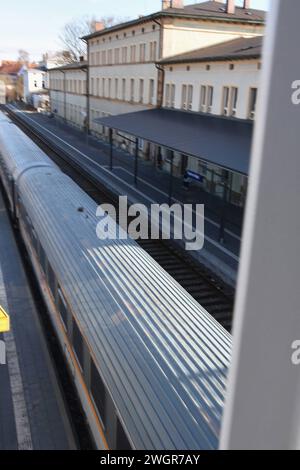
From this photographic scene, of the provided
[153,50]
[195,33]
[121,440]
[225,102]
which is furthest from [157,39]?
[121,440]

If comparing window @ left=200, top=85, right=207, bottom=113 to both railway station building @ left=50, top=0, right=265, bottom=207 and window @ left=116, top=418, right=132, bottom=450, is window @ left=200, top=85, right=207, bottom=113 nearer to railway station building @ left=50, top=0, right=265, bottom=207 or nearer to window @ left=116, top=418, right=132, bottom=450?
railway station building @ left=50, top=0, right=265, bottom=207

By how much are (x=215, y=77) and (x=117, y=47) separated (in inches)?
625

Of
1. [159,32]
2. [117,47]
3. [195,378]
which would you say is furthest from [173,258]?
[117,47]

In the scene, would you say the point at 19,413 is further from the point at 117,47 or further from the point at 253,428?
the point at 117,47

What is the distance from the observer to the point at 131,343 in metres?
5.20

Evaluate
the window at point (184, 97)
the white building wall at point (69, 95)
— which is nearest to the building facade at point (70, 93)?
the white building wall at point (69, 95)

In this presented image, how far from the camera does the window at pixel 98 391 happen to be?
5252 mm

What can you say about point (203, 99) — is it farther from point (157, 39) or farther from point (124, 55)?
point (124, 55)

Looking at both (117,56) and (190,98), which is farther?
(117,56)

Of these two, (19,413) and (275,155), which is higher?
(275,155)

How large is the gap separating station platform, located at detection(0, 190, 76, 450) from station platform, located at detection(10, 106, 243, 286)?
5.71 m

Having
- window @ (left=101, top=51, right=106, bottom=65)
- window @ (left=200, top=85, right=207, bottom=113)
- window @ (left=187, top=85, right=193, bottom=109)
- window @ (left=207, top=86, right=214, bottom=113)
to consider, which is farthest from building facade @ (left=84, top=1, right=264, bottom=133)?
window @ (left=207, top=86, right=214, bottom=113)

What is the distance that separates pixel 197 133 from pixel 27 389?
44.7 ft
